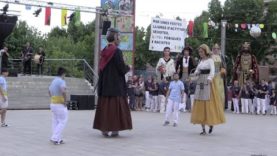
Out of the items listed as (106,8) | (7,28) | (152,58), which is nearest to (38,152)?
(106,8)

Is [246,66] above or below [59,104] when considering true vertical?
above

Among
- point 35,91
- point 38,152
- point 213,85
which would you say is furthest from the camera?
point 35,91

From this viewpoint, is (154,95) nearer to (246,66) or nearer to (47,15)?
(246,66)

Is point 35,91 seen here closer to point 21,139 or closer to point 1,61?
point 1,61

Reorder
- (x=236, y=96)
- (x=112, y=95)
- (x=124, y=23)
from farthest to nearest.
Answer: (x=124, y=23) → (x=236, y=96) → (x=112, y=95)

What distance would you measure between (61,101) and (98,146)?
49.2 inches

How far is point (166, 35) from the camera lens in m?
23.7

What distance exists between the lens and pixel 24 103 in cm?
2347

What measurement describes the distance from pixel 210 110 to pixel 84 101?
11651mm

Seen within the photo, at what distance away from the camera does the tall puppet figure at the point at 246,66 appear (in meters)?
21.4

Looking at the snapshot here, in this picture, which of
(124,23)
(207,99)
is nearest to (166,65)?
(207,99)

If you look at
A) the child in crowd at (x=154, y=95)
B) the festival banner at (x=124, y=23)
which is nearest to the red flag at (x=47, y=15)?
the festival banner at (x=124, y=23)

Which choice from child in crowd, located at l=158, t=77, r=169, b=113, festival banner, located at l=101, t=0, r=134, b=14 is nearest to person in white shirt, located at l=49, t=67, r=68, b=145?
child in crowd, located at l=158, t=77, r=169, b=113

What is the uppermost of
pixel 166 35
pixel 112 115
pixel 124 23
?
pixel 124 23
